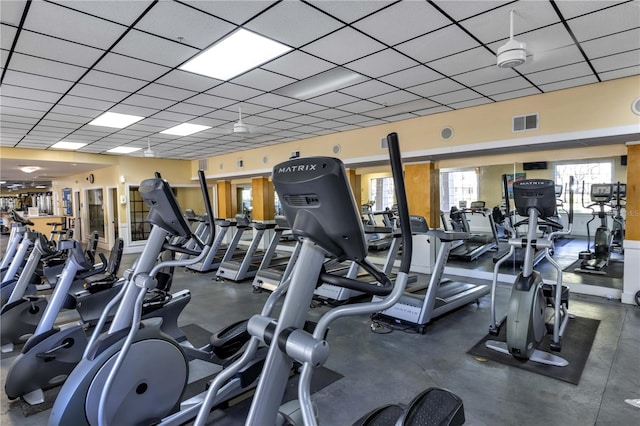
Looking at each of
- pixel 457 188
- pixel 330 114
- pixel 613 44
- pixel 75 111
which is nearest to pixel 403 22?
pixel 613 44

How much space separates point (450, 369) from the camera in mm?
3012

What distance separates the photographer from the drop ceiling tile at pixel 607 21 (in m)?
2.73

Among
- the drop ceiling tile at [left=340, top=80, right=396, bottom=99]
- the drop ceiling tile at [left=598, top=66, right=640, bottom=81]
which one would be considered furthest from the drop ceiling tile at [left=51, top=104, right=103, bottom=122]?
the drop ceiling tile at [left=598, top=66, right=640, bottom=81]

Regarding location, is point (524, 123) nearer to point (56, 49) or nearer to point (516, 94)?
point (516, 94)

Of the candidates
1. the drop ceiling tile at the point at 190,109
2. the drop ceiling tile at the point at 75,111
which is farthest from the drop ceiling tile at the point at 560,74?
the drop ceiling tile at the point at 75,111

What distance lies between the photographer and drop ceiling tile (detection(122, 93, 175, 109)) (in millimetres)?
4695

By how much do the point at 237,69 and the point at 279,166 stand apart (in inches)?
119

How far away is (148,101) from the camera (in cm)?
487

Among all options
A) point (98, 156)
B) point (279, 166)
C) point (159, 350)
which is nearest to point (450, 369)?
point (159, 350)

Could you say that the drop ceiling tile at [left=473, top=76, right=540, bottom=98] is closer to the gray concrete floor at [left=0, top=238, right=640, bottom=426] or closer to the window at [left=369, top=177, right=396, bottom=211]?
the gray concrete floor at [left=0, top=238, right=640, bottom=426]

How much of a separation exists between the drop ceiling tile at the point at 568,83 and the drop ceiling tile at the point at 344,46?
2593 millimetres

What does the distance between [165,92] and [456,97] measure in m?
3.84

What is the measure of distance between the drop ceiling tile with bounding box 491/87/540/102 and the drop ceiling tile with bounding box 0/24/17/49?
17.3 ft

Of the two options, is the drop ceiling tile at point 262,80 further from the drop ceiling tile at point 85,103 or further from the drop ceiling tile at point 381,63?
the drop ceiling tile at point 85,103
